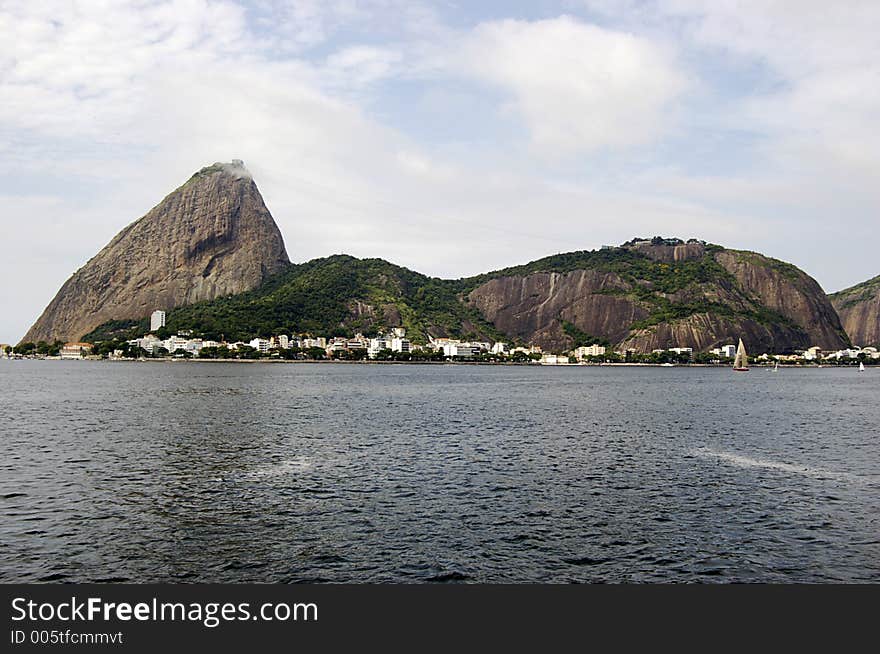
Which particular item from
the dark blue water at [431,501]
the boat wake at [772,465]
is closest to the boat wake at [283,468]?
the dark blue water at [431,501]

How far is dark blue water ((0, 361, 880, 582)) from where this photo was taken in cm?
1850

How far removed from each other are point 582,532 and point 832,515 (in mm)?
9983

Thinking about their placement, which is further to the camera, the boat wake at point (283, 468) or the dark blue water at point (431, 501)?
the boat wake at point (283, 468)

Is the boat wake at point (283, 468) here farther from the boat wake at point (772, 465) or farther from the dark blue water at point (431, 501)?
the boat wake at point (772, 465)

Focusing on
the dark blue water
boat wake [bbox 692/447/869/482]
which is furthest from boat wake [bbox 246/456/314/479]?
boat wake [bbox 692/447/869/482]

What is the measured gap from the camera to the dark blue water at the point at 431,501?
728 inches

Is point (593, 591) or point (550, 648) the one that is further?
point (593, 591)

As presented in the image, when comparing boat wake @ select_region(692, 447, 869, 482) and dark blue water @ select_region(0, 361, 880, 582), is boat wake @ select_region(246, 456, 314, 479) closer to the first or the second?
dark blue water @ select_region(0, 361, 880, 582)

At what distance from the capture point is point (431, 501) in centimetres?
Result: 2589

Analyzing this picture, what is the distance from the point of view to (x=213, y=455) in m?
36.3

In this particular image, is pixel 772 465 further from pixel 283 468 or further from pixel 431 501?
pixel 283 468

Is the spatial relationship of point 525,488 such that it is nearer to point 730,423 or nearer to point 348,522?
point 348,522

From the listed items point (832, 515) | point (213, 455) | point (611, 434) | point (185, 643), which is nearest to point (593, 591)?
point (185, 643)

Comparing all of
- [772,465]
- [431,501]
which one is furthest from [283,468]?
[772,465]
